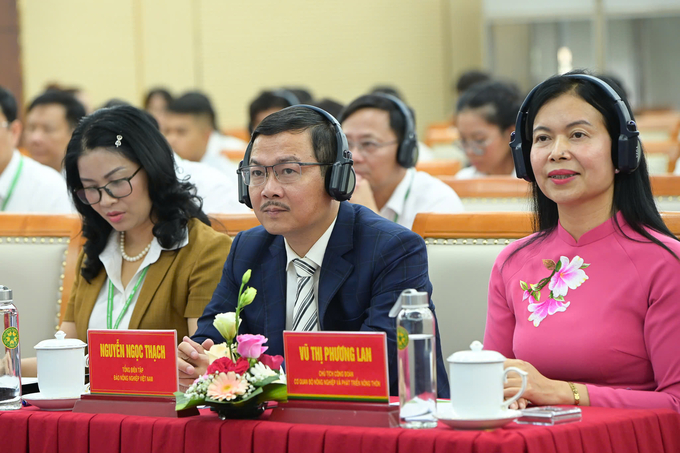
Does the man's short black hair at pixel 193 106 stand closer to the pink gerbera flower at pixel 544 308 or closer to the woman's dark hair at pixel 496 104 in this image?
the woman's dark hair at pixel 496 104

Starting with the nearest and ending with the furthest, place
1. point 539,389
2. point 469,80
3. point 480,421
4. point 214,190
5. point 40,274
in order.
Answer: point 480,421 → point 539,389 → point 40,274 → point 214,190 → point 469,80

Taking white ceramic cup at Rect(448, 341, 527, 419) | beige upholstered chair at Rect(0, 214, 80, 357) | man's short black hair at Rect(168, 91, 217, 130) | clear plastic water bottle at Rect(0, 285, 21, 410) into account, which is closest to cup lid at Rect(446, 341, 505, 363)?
white ceramic cup at Rect(448, 341, 527, 419)

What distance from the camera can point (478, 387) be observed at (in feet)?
4.01

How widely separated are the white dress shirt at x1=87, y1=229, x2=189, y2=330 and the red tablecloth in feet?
2.37

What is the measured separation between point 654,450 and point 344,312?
2.17 ft

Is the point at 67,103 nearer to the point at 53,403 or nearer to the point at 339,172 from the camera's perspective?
the point at 339,172

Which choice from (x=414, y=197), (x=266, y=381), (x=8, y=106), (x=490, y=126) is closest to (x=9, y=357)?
(x=266, y=381)

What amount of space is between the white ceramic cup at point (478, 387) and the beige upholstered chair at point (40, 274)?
1522 mm

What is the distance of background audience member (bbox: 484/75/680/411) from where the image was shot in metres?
1.52

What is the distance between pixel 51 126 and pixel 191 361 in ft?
10.7

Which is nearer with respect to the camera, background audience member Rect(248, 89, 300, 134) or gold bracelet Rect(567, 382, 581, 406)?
gold bracelet Rect(567, 382, 581, 406)

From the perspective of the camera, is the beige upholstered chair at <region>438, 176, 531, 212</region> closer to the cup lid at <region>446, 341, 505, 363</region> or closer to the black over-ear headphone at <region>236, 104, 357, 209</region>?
the black over-ear headphone at <region>236, 104, 357, 209</region>

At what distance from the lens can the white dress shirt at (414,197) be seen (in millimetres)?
3041

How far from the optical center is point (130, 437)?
139 centimetres
